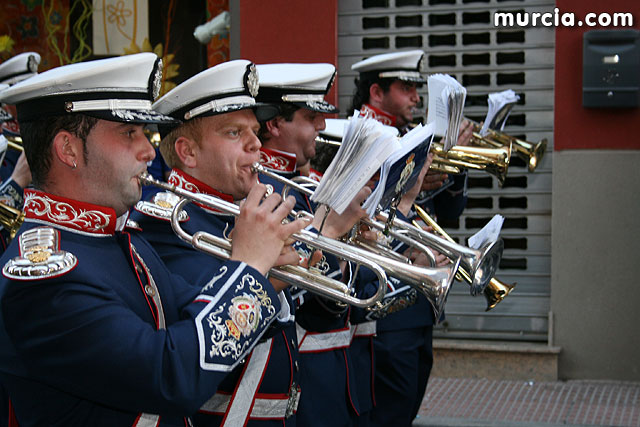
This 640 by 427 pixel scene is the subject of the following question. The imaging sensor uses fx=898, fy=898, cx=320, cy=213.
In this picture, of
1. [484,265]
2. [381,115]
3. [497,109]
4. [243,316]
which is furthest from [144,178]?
[497,109]

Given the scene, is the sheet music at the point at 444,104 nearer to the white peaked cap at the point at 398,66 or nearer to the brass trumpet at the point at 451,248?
the brass trumpet at the point at 451,248

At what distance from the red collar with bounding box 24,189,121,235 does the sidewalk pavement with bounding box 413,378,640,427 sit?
3863 millimetres

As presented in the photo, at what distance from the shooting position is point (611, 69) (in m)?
6.06

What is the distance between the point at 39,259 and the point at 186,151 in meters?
0.93

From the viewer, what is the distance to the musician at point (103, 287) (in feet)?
6.03

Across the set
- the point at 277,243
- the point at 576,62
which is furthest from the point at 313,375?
the point at 576,62

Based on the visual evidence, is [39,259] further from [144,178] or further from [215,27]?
[215,27]

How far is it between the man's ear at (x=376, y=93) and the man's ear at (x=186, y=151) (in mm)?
2628

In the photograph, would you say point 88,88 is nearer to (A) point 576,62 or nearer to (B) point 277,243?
(B) point 277,243

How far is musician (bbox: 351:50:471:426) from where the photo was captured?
4422mm

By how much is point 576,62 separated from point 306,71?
124 inches

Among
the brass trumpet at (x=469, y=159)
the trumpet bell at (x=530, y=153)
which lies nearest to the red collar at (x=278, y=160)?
the brass trumpet at (x=469, y=159)

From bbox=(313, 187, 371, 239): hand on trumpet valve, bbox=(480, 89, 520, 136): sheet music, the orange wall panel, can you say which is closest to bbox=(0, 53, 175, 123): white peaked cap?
bbox=(313, 187, 371, 239): hand on trumpet valve

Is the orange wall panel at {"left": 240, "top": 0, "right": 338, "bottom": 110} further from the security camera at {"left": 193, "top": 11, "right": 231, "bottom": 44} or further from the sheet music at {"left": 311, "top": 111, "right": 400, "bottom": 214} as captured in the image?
the sheet music at {"left": 311, "top": 111, "right": 400, "bottom": 214}
